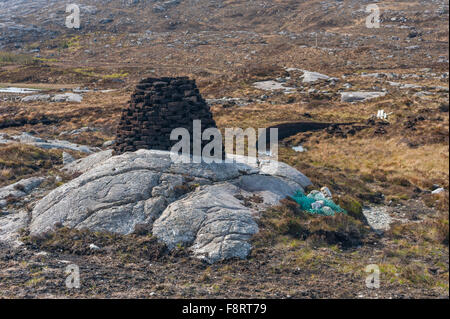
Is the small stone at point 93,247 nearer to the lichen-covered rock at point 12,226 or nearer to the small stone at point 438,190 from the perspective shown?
the lichen-covered rock at point 12,226

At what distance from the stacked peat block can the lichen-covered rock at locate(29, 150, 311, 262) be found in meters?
0.87

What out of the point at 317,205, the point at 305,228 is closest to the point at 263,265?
the point at 305,228

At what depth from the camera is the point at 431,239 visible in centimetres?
1227

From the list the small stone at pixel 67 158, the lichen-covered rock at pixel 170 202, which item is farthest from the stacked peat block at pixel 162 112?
the small stone at pixel 67 158

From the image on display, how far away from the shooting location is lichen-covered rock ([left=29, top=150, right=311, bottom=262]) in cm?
1139

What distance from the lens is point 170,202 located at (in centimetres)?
1271

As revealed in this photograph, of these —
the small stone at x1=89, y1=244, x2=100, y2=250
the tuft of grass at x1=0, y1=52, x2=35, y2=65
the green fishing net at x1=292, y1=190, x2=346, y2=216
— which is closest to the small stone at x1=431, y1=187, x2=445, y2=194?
the green fishing net at x1=292, y1=190, x2=346, y2=216

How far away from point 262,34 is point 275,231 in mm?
98957

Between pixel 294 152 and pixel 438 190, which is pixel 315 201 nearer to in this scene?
pixel 438 190

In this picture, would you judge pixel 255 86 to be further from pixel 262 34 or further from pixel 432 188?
pixel 262 34

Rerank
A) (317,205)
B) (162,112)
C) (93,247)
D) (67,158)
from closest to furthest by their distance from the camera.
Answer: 1. (93,247)
2. (317,205)
3. (162,112)
4. (67,158)

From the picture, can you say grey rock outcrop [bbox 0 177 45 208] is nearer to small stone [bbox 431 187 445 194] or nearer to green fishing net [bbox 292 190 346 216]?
green fishing net [bbox 292 190 346 216]

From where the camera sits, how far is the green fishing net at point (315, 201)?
13.8 m

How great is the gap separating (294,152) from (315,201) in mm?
14660
